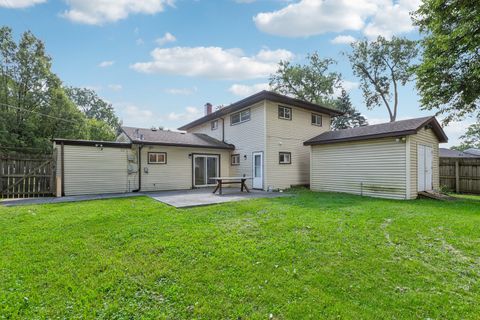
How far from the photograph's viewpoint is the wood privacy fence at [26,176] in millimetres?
9508

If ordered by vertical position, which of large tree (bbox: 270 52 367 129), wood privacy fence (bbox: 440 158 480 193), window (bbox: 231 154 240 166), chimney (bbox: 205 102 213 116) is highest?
large tree (bbox: 270 52 367 129)

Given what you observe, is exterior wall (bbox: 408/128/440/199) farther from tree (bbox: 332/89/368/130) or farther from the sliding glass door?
tree (bbox: 332/89/368/130)

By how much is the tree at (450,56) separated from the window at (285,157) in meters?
7.12

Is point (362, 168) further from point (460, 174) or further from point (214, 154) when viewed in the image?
point (214, 154)

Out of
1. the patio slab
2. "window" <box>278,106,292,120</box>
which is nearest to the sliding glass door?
the patio slab

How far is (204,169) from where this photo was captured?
14414 mm

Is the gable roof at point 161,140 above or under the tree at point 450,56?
under

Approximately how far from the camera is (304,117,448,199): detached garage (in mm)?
9577

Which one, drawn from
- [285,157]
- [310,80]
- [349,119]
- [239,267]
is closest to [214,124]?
[285,157]

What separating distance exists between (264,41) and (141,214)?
11.6 meters

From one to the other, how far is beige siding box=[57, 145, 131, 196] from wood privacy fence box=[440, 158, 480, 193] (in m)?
16.8

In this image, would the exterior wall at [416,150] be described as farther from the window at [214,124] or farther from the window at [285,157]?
the window at [214,124]

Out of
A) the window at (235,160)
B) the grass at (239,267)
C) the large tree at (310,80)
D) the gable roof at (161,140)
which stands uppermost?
the large tree at (310,80)

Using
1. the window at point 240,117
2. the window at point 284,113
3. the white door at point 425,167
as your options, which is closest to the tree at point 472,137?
the white door at point 425,167
